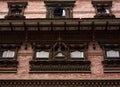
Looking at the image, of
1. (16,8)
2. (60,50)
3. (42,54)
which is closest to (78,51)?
(60,50)

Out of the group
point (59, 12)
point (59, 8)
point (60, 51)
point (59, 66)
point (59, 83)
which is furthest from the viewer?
point (59, 8)

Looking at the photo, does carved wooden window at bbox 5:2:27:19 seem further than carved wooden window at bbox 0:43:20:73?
Yes

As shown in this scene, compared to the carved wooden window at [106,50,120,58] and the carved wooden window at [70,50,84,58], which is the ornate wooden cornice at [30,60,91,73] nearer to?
the carved wooden window at [70,50,84,58]

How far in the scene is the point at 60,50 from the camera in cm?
1482

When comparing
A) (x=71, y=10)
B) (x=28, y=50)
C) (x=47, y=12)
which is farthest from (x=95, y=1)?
(x=28, y=50)

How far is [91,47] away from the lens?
14930 millimetres

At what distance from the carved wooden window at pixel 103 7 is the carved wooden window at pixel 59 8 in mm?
1201

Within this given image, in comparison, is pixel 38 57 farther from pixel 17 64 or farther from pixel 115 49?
pixel 115 49

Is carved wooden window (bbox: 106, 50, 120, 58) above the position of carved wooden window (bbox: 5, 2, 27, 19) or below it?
below

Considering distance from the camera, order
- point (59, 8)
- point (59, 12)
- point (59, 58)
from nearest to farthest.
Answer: point (59, 58)
point (59, 12)
point (59, 8)

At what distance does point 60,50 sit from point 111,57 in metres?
2.19

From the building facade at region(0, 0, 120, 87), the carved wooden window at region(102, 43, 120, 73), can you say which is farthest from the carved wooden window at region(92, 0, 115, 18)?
the carved wooden window at region(102, 43, 120, 73)

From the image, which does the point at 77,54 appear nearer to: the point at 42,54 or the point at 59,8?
→ the point at 42,54

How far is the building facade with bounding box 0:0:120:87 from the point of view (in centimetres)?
1362
